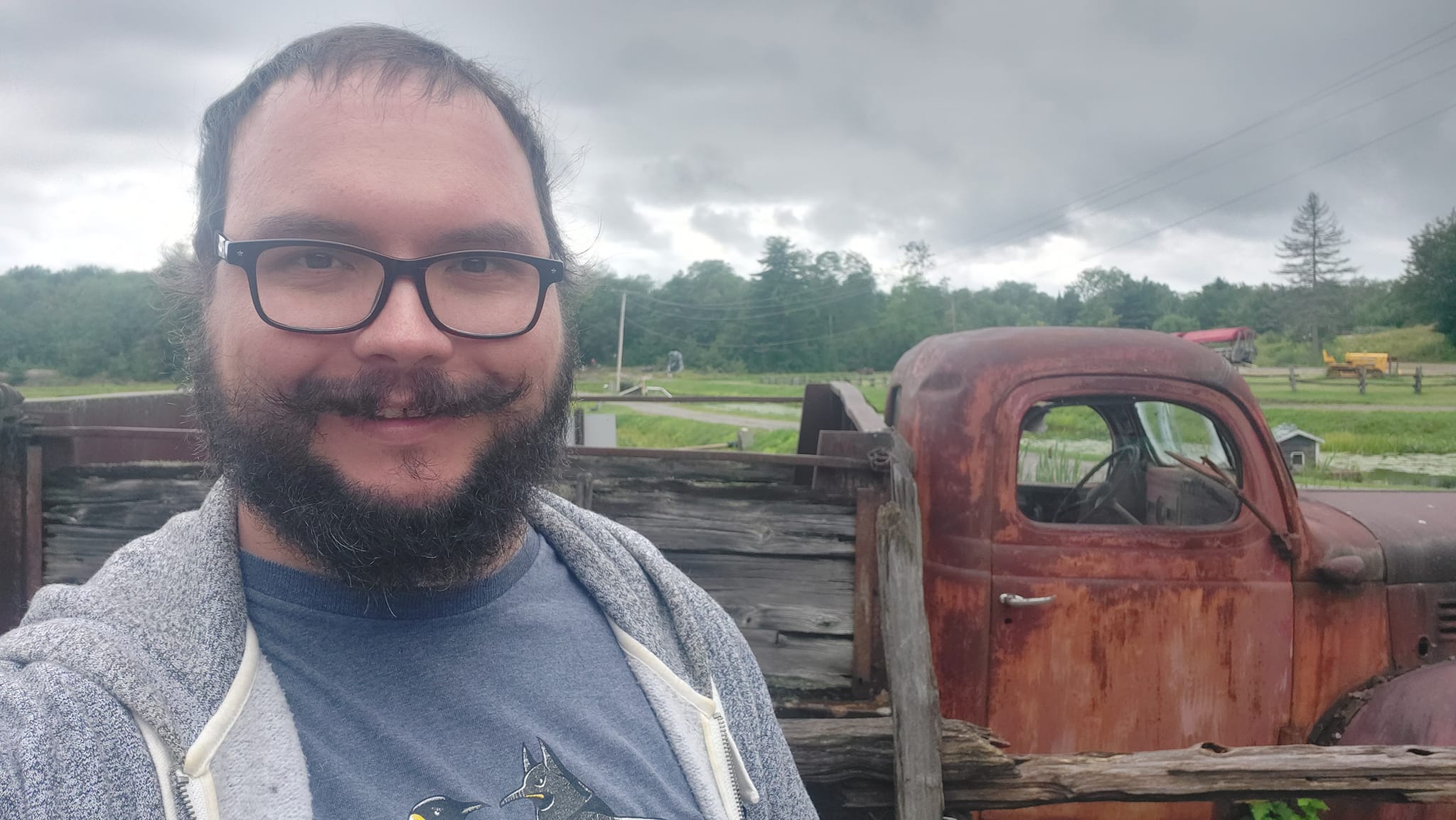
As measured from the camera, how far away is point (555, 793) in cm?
98

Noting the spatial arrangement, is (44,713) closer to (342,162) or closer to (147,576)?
(147,576)

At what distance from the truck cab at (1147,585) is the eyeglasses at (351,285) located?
198cm

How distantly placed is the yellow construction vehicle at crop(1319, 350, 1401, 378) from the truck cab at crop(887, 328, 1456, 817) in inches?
220

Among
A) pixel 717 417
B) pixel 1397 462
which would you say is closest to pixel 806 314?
pixel 717 417

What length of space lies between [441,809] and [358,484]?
391mm

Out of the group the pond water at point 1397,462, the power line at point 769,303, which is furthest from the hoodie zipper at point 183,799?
the power line at point 769,303

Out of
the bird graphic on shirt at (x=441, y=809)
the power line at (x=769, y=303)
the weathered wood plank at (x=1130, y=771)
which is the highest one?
the power line at (x=769, y=303)

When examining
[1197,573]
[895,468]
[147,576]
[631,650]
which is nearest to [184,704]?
[147,576]

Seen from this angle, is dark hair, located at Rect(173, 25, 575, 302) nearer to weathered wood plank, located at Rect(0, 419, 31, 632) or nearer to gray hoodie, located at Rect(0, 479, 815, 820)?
gray hoodie, located at Rect(0, 479, 815, 820)

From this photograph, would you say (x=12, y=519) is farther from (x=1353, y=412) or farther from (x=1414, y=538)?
(x=1353, y=412)

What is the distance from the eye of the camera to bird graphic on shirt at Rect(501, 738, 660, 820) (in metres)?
0.96

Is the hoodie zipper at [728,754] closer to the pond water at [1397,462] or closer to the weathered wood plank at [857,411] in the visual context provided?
the weathered wood plank at [857,411]

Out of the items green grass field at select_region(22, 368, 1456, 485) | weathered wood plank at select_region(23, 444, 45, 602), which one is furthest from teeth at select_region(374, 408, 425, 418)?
Result: green grass field at select_region(22, 368, 1456, 485)

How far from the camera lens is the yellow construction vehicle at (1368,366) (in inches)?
288
